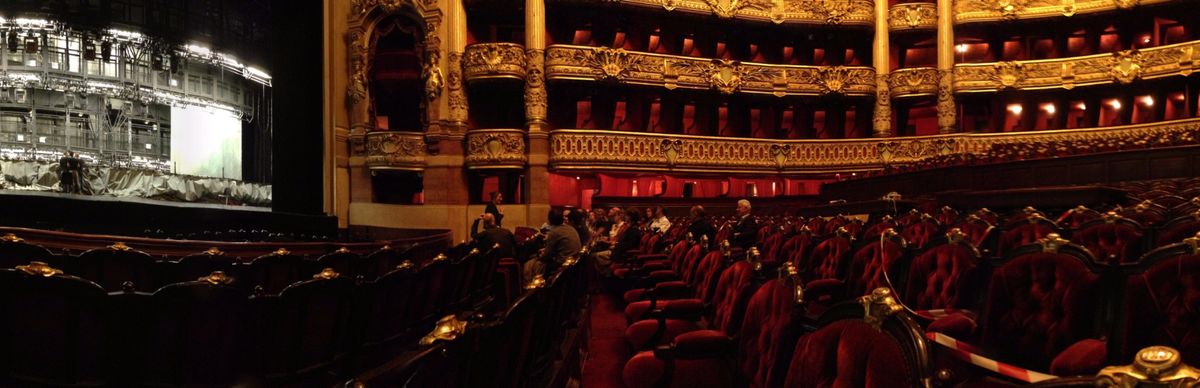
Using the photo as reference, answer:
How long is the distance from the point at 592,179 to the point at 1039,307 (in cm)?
1371

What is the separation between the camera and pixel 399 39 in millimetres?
15766

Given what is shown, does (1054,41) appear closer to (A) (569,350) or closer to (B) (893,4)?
(B) (893,4)

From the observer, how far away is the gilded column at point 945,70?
16.7m

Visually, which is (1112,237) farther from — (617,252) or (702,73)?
(702,73)

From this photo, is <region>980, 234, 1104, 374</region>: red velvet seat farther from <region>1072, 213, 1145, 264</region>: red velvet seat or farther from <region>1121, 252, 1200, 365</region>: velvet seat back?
<region>1072, 213, 1145, 264</region>: red velvet seat

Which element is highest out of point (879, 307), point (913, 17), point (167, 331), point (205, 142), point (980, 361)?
point (913, 17)

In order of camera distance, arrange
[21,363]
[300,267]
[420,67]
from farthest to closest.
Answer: [420,67] < [300,267] < [21,363]

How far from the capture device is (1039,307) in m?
2.44

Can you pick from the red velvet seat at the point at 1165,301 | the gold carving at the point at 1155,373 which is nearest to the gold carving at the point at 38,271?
the gold carving at the point at 1155,373

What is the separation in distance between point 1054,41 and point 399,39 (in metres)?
18.2

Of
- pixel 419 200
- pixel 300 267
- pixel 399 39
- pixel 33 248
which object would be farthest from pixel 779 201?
pixel 33 248

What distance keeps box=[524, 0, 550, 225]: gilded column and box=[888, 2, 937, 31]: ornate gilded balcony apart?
9.91 meters

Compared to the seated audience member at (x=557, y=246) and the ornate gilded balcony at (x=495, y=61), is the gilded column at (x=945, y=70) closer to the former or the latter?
the ornate gilded balcony at (x=495, y=61)

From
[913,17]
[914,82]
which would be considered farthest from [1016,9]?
[914,82]
